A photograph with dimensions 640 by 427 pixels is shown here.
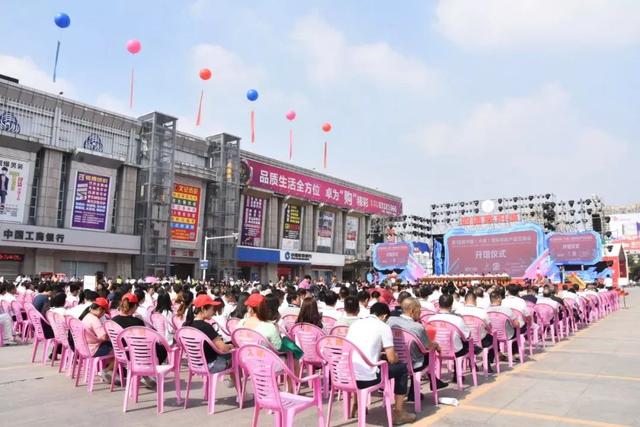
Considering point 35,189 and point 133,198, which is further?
point 133,198

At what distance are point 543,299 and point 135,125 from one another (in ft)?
96.6

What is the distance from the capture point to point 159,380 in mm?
4668

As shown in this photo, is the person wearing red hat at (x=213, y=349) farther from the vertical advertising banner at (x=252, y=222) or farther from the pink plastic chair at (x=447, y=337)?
the vertical advertising banner at (x=252, y=222)

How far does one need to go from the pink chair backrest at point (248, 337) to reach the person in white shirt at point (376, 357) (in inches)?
33.5

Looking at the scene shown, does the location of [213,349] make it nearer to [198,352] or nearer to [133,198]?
[198,352]

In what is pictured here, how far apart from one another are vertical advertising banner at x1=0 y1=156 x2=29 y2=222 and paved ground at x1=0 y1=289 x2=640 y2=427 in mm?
22094

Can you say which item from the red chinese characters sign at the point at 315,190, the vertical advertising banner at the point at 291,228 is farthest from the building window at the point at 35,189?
the vertical advertising banner at the point at 291,228

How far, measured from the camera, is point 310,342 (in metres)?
5.20

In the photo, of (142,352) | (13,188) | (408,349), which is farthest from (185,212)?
(408,349)

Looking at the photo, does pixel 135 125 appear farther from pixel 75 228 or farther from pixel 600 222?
pixel 600 222

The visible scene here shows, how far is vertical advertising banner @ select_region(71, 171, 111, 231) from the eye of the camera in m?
28.5

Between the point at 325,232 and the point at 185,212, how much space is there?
1734cm

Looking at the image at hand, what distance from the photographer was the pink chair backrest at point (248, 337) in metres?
4.41

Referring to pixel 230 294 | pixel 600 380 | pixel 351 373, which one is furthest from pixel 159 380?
pixel 600 380
